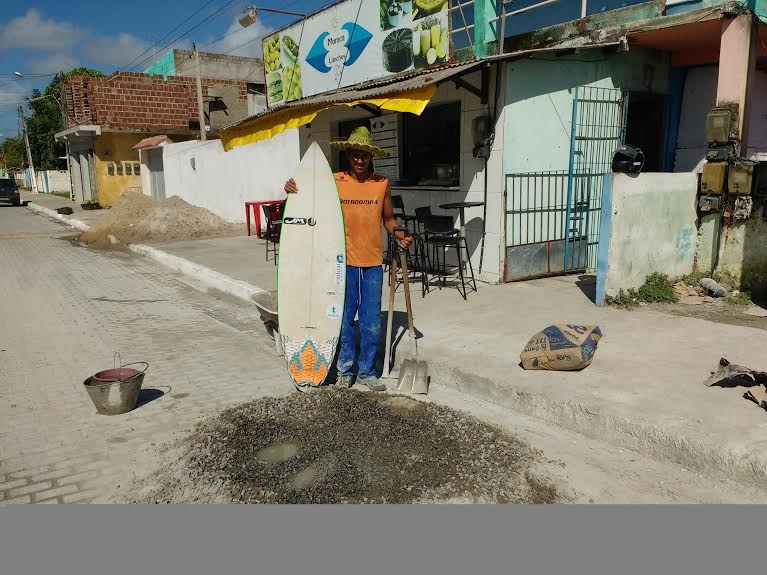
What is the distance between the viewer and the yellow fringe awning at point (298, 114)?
6742 mm

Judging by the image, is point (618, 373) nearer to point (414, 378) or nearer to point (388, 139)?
point (414, 378)

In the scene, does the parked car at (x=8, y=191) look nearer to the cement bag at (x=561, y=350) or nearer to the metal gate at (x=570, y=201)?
the metal gate at (x=570, y=201)

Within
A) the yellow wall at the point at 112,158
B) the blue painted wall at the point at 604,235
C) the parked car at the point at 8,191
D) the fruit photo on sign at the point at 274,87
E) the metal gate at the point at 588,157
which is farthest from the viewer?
the parked car at the point at 8,191

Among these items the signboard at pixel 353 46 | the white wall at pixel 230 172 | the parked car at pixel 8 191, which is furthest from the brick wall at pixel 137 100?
the signboard at pixel 353 46

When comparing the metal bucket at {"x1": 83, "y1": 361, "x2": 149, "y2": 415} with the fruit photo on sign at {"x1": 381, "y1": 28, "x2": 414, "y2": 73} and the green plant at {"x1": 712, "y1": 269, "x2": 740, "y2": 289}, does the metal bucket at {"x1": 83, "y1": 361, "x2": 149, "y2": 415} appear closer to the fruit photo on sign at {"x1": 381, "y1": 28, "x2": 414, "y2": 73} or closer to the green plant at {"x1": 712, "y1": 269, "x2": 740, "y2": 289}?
the green plant at {"x1": 712, "y1": 269, "x2": 740, "y2": 289}

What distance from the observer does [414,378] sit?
4590mm

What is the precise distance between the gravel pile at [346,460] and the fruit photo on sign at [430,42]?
6.96 meters

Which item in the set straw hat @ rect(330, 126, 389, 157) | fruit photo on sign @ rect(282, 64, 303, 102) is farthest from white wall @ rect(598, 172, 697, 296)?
fruit photo on sign @ rect(282, 64, 303, 102)

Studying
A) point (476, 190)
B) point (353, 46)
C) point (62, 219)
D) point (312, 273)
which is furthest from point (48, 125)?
point (312, 273)

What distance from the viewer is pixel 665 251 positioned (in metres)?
6.67

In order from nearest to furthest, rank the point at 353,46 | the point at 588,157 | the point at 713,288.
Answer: the point at 713,288 → the point at 588,157 → the point at 353,46

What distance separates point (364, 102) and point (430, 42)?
2.59 m

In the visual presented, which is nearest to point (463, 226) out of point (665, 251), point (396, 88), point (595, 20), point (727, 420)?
point (396, 88)

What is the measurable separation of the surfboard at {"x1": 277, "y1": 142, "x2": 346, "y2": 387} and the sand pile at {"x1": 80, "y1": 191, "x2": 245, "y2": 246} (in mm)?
11596
